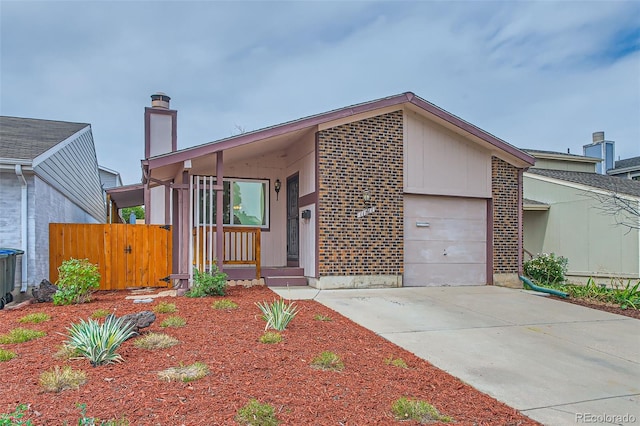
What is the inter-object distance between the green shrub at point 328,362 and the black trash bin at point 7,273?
606 cm

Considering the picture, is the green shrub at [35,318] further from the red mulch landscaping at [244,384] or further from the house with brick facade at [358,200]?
the house with brick facade at [358,200]

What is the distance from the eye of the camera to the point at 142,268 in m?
10.1

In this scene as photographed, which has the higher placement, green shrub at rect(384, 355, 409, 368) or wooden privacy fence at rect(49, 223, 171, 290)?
wooden privacy fence at rect(49, 223, 171, 290)

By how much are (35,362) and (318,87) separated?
1939 cm

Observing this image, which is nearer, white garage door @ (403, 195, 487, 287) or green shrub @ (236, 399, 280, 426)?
green shrub @ (236, 399, 280, 426)

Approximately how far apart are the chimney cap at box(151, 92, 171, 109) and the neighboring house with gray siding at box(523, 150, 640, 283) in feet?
41.3

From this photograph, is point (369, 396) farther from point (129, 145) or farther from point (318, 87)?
point (129, 145)

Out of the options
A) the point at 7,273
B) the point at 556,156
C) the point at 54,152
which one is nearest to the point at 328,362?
the point at 7,273

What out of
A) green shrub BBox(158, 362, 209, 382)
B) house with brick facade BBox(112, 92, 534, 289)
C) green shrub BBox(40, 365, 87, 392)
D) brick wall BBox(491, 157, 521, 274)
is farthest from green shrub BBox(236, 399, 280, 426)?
brick wall BBox(491, 157, 521, 274)

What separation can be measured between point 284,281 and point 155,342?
4.83 meters

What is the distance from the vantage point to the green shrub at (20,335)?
16.2ft

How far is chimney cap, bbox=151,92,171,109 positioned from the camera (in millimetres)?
13438

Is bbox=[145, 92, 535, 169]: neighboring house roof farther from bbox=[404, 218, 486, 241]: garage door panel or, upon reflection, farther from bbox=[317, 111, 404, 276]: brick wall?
bbox=[404, 218, 486, 241]: garage door panel
